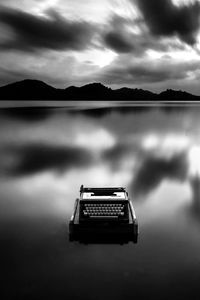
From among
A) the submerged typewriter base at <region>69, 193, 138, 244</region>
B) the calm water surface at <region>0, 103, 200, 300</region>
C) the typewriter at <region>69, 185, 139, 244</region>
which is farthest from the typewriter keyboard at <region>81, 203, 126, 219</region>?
the calm water surface at <region>0, 103, 200, 300</region>

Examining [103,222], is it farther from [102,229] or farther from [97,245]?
[97,245]

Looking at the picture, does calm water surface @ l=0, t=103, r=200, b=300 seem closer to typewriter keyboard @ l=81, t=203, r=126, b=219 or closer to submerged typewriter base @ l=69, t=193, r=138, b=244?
submerged typewriter base @ l=69, t=193, r=138, b=244

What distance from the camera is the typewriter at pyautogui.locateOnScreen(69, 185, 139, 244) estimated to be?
14344 mm

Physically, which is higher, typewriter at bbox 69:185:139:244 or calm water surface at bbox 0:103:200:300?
typewriter at bbox 69:185:139:244

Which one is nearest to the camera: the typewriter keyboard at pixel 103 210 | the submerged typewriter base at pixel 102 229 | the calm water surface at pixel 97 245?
the calm water surface at pixel 97 245

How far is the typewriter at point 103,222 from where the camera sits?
47.1ft

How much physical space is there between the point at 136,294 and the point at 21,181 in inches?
752

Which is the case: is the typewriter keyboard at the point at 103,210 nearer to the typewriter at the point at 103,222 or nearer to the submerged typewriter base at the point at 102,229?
the typewriter at the point at 103,222

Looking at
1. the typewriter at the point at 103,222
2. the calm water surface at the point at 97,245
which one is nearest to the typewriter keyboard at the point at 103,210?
the typewriter at the point at 103,222

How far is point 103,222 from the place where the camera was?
47.2ft

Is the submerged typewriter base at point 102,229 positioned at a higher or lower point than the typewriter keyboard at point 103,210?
lower

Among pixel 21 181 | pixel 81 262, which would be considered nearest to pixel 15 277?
pixel 81 262

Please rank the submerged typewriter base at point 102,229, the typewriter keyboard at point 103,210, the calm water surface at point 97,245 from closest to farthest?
the calm water surface at point 97,245, the submerged typewriter base at point 102,229, the typewriter keyboard at point 103,210

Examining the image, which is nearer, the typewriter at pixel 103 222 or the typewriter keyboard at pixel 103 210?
the typewriter at pixel 103 222
